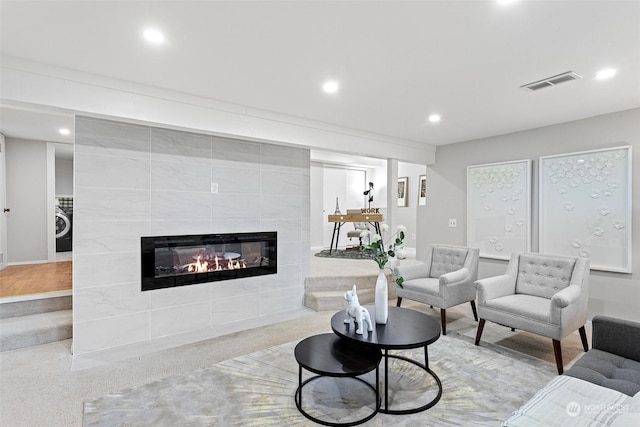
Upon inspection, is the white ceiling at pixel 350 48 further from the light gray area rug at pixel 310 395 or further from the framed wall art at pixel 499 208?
the light gray area rug at pixel 310 395

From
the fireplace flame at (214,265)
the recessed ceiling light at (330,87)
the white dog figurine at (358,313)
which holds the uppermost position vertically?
the recessed ceiling light at (330,87)

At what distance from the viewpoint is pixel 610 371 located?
193cm

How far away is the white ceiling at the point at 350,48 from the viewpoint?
1854 millimetres

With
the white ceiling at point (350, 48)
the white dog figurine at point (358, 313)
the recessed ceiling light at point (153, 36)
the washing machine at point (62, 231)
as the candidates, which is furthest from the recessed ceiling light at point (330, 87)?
the washing machine at point (62, 231)

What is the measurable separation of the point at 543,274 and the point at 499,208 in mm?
1514

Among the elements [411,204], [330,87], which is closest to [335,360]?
[330,87]

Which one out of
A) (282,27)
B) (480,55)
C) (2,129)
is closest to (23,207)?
(2,129)

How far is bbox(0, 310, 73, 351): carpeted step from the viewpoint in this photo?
121 inches

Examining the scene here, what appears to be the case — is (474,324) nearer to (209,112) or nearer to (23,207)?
(209,112)

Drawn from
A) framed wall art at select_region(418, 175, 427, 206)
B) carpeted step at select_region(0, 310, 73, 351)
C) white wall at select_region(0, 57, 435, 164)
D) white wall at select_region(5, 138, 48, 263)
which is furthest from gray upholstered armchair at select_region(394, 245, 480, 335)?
white wall at select_region(5, 138, 48, 263)

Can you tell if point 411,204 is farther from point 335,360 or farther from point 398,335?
point 335,360

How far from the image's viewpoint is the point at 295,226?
4.40 metres

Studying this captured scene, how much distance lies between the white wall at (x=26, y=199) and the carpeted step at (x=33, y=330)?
2.39 m

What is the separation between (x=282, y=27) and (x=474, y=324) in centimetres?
365
